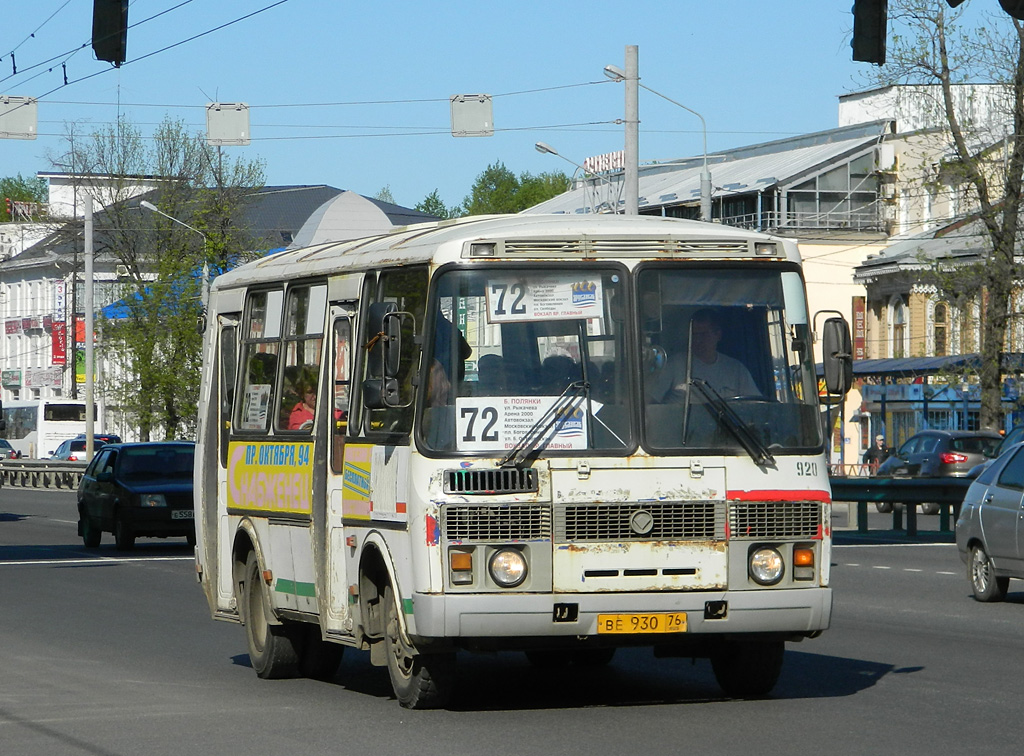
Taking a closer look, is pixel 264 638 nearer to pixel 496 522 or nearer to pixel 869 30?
pixel 496 522

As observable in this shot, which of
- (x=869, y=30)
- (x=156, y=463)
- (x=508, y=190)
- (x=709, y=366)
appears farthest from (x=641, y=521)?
(x=508, y=190)

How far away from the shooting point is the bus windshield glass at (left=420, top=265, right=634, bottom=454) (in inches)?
390

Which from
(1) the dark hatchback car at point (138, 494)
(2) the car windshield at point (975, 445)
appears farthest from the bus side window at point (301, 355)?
(2) the car windshield at point (975, 445)

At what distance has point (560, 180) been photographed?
139250 millimetres

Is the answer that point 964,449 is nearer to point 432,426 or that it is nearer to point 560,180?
point 432,426

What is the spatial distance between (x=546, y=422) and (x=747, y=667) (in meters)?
1.96

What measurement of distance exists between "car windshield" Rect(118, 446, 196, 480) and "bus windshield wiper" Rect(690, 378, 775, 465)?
1960 cm

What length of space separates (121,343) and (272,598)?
5760 cm

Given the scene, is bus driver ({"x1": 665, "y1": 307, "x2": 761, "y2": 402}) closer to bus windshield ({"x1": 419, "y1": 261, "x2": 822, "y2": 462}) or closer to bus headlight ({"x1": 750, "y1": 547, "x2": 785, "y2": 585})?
bus windshield ({"x1": 419, "y1": 261, "x2": 822, "y2": 462})

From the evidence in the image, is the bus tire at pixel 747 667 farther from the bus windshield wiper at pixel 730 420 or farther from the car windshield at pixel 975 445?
the car windshield at pixel 975 445

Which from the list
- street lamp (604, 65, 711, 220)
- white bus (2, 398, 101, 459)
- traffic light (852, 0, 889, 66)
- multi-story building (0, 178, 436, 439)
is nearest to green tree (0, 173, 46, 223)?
multi-story building (0, 178, 436, 439)

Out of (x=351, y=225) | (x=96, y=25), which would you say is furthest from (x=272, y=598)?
(x=351, y=225)

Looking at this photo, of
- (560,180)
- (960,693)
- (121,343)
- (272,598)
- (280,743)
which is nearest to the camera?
(280,743)

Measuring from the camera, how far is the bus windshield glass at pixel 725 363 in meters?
10.1
